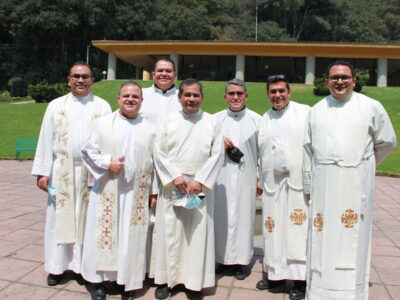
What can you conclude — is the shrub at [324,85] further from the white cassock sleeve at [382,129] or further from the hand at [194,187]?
the hand at [194,187]

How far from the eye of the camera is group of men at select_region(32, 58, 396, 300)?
3.11 metres

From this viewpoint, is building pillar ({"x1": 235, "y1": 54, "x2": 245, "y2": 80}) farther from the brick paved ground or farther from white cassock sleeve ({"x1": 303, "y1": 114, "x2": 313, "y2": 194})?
white cassock sleeve ({"x1": 303, "y1": 114, "x2": 313, "y2": 194})

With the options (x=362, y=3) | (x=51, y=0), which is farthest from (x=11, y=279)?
(x=362, y=3)

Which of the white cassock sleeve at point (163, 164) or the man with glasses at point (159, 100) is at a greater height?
the man with glasses at point (159, 100)

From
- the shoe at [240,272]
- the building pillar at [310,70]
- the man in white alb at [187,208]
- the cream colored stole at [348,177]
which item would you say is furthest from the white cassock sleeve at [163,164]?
the building pillar at [310,70]

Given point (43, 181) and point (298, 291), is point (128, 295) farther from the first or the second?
point (298, 291)

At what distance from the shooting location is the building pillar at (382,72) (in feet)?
86.7

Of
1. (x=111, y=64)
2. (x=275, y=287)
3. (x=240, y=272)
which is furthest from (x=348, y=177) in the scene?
(x=111, y=64)

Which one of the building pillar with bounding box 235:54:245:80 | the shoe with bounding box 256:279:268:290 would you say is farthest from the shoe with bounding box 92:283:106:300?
the building pillar with bounding box 235:54:245:80

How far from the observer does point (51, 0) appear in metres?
36.1

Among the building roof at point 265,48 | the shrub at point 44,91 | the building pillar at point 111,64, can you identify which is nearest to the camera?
the shrub at point 44,91

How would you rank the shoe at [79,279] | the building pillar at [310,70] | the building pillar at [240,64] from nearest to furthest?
the shoe at [79,279], the building pillar at [310,70], the building pillar at [240,64]

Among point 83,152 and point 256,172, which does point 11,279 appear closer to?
point 83,152

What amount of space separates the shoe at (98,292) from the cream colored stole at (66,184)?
0.48m
